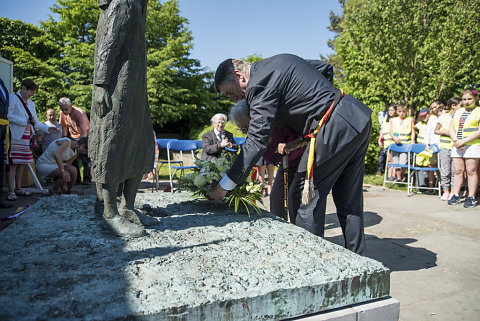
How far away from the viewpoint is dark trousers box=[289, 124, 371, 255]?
8.84 feet

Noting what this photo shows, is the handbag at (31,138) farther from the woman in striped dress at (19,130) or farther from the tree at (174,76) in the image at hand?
the tree at (174,76)

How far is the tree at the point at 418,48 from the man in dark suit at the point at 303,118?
8120 mm

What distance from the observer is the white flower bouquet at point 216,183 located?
310cm

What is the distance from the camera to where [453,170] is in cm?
677

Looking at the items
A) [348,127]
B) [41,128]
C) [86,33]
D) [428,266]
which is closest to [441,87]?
[428,266]

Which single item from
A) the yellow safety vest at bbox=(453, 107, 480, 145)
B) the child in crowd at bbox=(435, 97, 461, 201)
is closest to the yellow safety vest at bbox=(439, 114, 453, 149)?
the child in crowd at bbox=(435, 97, 461, 201)

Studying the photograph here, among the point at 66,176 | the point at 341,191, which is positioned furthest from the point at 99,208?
the point at 66,176

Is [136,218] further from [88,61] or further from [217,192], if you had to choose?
[88,61]

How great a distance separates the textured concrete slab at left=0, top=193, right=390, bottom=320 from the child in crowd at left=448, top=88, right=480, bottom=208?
5015mm

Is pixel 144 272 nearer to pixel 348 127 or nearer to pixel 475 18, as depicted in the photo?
pixel 348 127

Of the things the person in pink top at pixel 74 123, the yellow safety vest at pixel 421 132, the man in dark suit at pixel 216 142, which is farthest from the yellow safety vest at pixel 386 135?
the person in pink top at pixel 74 123

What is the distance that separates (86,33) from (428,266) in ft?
84.2

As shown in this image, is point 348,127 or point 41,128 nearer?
point 348,127

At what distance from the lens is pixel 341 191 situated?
117 inches
